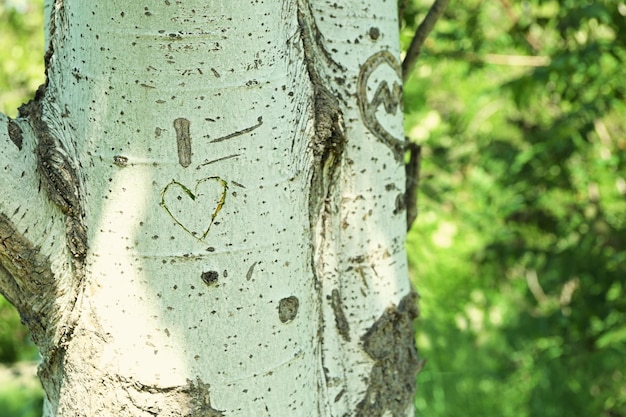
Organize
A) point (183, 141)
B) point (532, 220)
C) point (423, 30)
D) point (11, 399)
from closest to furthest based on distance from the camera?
point (183, 141), point (423, 30), point (532, 220), point (11, 399)

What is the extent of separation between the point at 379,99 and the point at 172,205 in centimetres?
38

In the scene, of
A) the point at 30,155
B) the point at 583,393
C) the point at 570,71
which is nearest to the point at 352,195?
the point at 30,155

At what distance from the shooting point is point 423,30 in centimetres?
125

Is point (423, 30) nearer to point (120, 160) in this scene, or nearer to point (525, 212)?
point (120, 160)

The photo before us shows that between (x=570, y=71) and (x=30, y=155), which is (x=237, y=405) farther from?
(x=570, y=71)

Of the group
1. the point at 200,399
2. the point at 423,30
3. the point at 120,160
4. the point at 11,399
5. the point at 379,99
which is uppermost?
the point at 11,399

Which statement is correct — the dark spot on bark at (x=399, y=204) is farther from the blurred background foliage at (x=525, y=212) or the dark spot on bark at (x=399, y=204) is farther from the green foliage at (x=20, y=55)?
the green foliage at (x=20, y=55)

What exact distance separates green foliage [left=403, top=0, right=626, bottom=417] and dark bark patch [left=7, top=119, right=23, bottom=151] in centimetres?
115

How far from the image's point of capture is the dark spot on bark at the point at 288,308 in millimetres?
880

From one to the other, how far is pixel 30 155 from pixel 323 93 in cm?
40

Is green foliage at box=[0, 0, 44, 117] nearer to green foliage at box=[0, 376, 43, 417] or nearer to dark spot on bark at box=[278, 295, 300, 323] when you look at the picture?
green foliage at box=[0, 376, 43, 417]

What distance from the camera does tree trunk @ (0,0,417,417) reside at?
2.70 ft

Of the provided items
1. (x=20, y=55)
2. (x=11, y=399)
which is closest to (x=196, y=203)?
(x=20, y=55)

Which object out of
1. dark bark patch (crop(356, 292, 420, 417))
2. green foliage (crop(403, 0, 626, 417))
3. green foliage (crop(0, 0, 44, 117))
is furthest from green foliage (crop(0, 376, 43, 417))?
dark bark patch (crop(356, 292, 420, 417))
